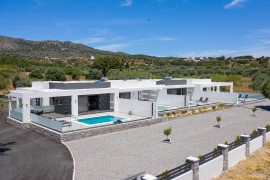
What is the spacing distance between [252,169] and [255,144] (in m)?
3.21

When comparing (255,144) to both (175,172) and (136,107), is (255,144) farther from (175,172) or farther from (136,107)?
(136,107)

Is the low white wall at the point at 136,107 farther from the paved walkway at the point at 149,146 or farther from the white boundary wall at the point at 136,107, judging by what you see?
the paved walkway at the point at 149,146

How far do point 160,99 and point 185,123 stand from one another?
834cm

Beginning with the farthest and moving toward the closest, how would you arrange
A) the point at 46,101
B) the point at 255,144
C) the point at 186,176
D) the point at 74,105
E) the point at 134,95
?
the point at 134,95, the point at 46,101, the point at 74,105, the point at 255,144, the point at 186,176

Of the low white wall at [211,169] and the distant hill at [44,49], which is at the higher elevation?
the distant hill at [44,49]

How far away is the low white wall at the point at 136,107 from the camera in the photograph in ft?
80.1

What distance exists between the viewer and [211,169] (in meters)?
12.7

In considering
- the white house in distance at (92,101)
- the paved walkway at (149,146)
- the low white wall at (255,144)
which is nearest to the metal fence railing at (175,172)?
the paved walkway at (149,146)

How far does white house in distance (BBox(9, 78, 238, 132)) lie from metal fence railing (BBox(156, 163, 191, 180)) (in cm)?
989

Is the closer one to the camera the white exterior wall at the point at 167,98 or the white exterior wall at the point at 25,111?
the white exterior wall at the point at 25,111

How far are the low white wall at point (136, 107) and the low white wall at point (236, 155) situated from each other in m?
9.97

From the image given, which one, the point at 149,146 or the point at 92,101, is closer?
the point at 149,146

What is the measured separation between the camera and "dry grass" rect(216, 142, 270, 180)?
43.0ft

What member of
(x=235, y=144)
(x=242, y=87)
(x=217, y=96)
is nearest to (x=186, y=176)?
(x=235, y=144)
